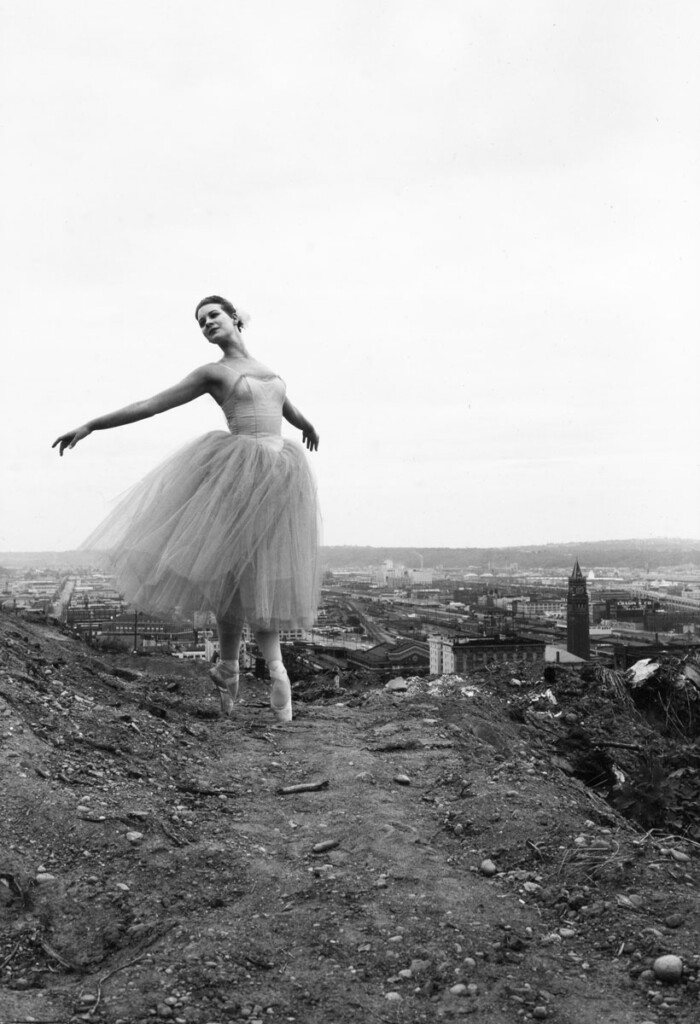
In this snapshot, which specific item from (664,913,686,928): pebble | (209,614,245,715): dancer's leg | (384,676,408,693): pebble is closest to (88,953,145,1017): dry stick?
(664,913,686,928): pebble

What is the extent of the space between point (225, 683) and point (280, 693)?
445 mm

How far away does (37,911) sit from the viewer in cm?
257

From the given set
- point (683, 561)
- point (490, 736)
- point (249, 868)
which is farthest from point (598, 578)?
point (249, 868)

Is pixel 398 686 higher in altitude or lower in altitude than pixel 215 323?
lower

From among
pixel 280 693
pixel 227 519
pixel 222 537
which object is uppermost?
pixel 227 519

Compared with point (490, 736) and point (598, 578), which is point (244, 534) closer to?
point (490, 736)

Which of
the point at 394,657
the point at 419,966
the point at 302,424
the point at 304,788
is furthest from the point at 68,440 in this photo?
the point at 394,657

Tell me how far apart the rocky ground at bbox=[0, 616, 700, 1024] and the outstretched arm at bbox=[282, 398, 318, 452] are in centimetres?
208

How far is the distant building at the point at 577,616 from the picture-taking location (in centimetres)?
1446

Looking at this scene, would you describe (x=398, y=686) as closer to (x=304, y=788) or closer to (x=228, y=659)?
(x=228, y=659)

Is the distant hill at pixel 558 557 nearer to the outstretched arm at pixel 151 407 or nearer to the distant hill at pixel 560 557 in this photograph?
the distant hill at pixel 560 557

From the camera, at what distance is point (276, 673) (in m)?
5.48

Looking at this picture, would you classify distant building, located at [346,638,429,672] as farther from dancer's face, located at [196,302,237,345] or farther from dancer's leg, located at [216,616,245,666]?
dancer's face, located at [196,302,237,345]

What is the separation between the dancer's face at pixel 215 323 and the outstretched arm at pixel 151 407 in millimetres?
248
